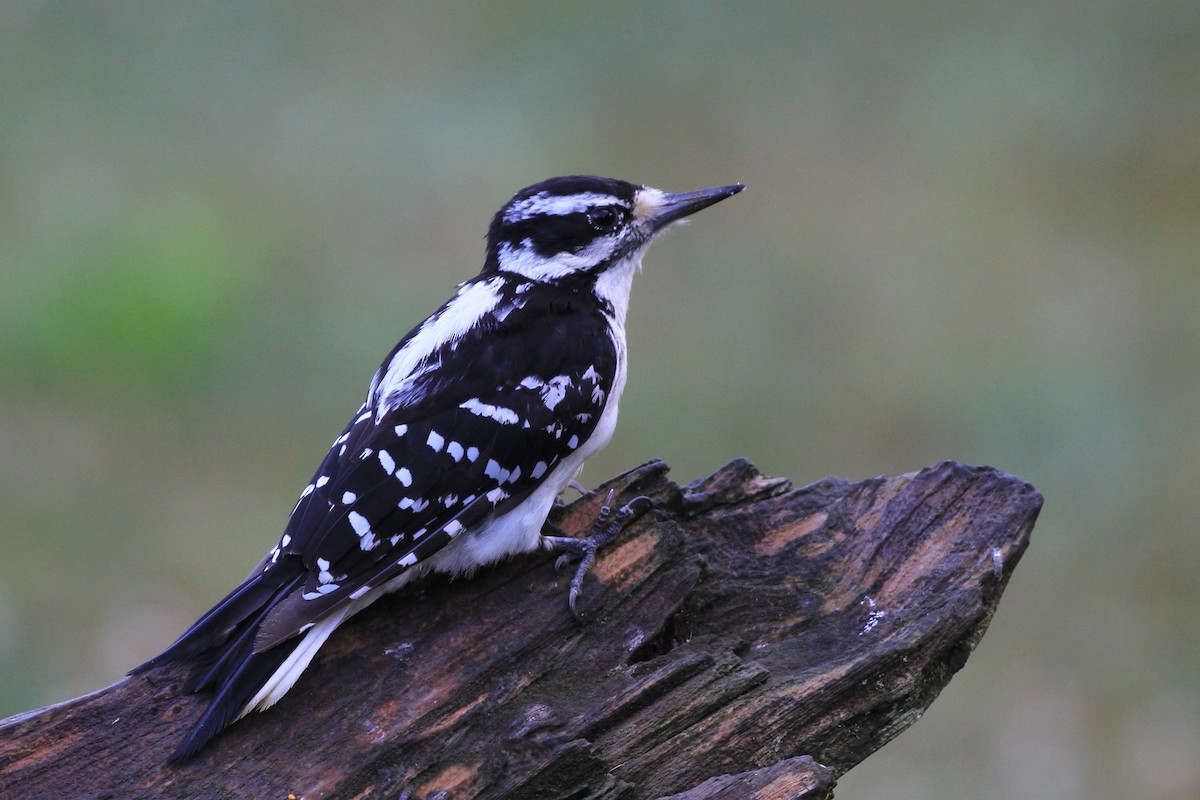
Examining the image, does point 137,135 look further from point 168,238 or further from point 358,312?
point 358,312

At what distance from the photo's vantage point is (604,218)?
14.8 feet

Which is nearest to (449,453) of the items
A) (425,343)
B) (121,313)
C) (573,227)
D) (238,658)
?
(425,343)

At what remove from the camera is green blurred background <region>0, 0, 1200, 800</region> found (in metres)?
6.77

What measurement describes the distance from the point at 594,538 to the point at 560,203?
1137 millimetres

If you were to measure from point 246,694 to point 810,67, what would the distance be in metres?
8.44

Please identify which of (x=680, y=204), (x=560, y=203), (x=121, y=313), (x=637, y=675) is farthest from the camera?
(x=121, y=313)

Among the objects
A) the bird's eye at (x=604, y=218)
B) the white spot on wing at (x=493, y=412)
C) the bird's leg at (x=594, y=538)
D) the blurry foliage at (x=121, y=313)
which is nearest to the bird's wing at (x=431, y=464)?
the white spot on wing at (x=493, y=412)

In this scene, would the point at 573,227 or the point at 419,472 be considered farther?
the point at 573,227

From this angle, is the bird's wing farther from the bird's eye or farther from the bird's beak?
the bird's beak

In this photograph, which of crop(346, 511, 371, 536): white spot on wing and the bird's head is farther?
the bird's head

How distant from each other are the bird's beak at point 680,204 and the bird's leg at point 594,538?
1.01 meters

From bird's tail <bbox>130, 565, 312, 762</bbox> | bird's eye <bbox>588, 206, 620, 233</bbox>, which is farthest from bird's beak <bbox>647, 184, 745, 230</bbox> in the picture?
bird's tail <bbox>130, 565, 312, 762</bbox>

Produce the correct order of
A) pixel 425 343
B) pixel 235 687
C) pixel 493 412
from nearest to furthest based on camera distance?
pixel 235 687 < pixel 493 412 < pixel 425 343

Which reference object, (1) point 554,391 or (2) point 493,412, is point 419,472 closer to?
(2) point 493,412
